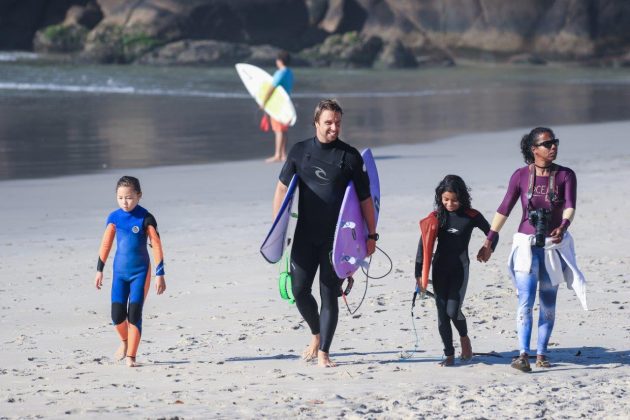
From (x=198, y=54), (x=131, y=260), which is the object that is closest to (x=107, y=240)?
(x=131, y=260)

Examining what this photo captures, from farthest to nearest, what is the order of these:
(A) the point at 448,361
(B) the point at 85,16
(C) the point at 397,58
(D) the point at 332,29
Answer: (D) the point at 332,29, (B) the point at 85,16, (C) the point at 397,58, (A) the point at 448,361

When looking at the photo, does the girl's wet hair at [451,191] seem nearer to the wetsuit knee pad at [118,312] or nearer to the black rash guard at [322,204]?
the black rash guard at [322,204]

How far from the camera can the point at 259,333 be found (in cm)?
707

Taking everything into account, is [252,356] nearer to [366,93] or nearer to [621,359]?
[621,359]

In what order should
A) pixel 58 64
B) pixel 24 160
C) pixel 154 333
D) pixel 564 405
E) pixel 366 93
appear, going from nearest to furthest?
1. pixel 564 405
2. pixel 154 333
3. pixel 24 160
4. pixel 366 93
5. pixel 58 64

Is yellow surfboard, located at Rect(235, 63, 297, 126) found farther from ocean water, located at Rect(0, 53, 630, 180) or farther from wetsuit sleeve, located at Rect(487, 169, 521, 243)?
wetsuit sleeve, located at Rect(487, 169, 521, 243)

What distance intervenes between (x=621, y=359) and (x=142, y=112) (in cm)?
1859

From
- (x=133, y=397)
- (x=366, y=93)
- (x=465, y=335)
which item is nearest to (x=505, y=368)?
(x=465, y=335)

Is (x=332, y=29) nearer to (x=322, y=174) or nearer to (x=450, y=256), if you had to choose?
(x=322, y=174)

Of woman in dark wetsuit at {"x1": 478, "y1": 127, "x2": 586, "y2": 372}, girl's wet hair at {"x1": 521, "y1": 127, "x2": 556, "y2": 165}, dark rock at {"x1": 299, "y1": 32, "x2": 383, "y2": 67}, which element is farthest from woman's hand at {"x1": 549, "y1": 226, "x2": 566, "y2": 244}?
dark rock at {"x1": 299, "y1": 32, "x2": 383, "y2": 67}

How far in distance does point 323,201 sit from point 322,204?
0.06 ft

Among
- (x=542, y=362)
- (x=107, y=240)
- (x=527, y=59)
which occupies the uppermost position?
(x=527, y=59)

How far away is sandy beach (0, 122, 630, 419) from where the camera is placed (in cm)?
559

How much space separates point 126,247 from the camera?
6.41 meters
